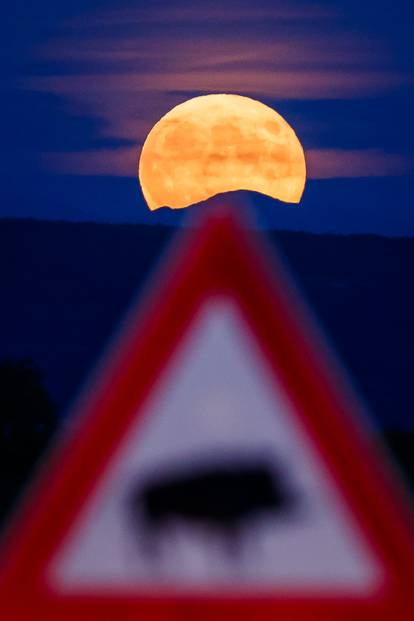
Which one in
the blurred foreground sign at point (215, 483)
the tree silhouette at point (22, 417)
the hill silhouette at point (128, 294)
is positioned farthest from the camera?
the hill silhouette at point (128, 294)

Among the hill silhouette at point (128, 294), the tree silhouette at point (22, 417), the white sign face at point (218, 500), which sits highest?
the hill silhouette at point (128, 294)

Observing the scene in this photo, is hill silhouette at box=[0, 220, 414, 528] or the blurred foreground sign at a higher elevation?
hill silhouette at box=[0, 220, 414, 528]

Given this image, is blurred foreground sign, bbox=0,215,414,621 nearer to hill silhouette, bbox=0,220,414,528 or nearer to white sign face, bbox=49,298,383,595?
white sign face, bbox=49,298,383,595

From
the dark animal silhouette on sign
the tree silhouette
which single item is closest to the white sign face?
Answer: the dark animal silhouette on sign

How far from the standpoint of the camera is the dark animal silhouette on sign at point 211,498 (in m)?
2.74

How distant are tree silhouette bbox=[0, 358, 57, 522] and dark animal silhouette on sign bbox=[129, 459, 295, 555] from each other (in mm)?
16072

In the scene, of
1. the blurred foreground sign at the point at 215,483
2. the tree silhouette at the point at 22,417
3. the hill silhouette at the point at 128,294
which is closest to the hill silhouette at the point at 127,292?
the hill silhouette at the point at 128,294

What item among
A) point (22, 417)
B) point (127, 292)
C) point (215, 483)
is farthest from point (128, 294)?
point (215, 483)

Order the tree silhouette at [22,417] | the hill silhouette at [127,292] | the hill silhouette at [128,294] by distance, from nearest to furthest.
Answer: the tree silhouette at [22,417] < the hill silhouette at [128,294] < the hill silhouette at [127,292]

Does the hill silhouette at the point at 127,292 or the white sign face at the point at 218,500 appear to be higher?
the hill silhouette at the point at 127,292

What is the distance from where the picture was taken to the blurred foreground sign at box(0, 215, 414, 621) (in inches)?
107

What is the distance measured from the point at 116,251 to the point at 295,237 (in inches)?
327

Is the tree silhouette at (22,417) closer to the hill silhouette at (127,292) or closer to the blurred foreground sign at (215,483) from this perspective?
the blurred foreground sign at (215,483)

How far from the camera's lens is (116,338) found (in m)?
2.77
